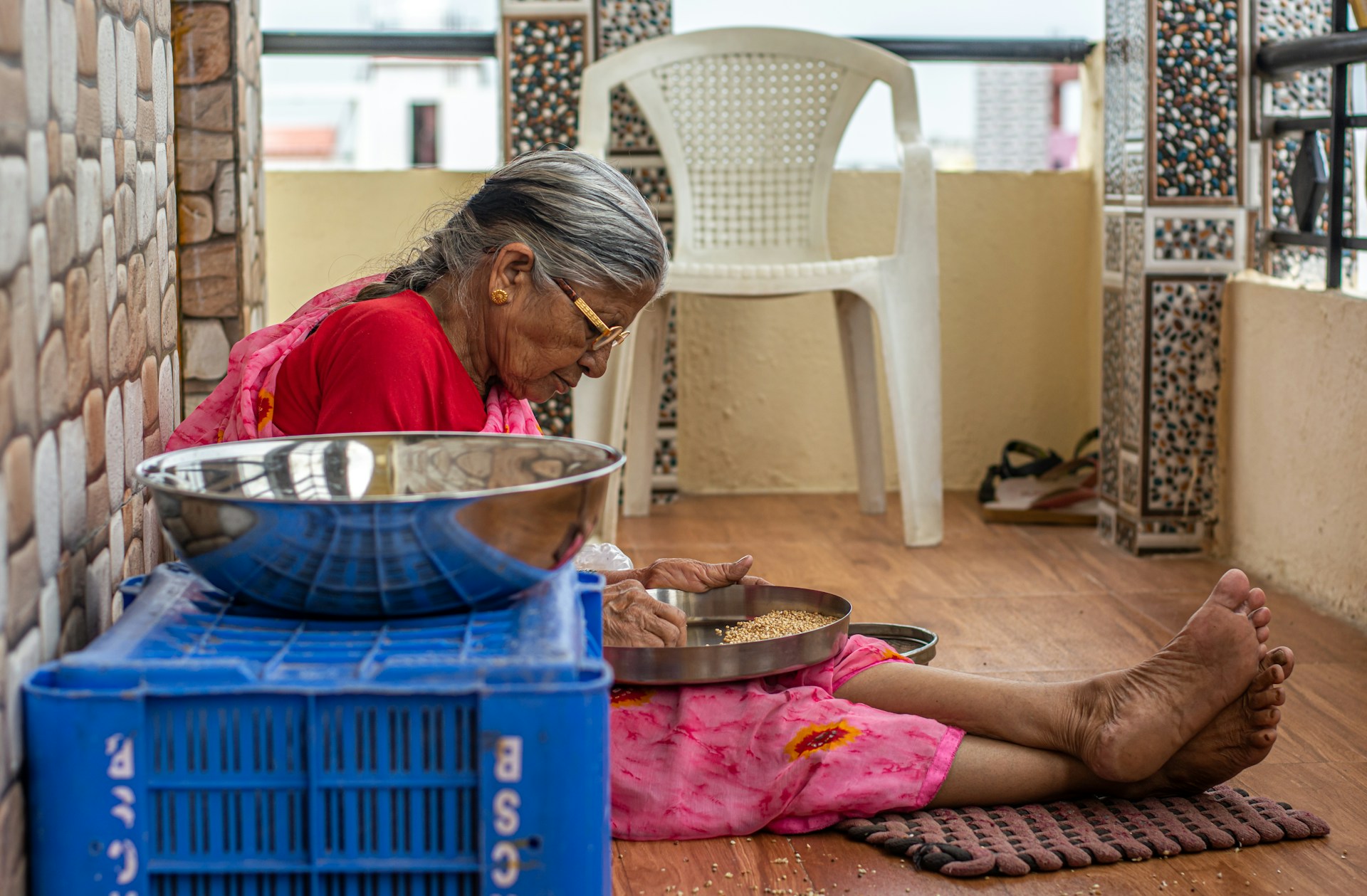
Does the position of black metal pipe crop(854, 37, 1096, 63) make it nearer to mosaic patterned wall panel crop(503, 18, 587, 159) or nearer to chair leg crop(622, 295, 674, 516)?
mosaic patterned wall panel crop(503, 18, 587, 159)

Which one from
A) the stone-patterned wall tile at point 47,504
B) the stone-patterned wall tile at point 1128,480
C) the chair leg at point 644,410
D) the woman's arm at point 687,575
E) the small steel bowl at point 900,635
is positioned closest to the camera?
the stone-patterned wall tile at point 47,504

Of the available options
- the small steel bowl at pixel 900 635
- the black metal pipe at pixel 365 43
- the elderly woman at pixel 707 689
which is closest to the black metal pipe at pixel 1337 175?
the small steel bowl at pixel 900 635

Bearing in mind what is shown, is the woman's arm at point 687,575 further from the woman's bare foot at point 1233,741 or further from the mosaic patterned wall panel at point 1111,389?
the mosaic patterned wall panel at point 1111,389

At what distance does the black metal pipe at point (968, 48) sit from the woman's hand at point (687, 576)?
2.20 meters

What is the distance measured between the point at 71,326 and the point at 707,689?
0.82 m

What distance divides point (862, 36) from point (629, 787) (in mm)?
2566

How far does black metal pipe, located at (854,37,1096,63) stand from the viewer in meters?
3.65

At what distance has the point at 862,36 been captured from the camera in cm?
365

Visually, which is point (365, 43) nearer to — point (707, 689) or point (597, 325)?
point (597, 325)

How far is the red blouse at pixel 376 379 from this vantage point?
56.6 inches

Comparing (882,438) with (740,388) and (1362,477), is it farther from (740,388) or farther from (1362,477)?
(1362,477)

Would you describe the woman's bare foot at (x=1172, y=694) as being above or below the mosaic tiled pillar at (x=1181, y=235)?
below

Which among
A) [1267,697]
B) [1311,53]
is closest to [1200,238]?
[1311,53]

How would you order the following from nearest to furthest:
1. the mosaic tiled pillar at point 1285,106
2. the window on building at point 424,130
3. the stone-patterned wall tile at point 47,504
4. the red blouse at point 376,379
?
the stone-patterned wall tile at point 47,504, the red blouse at point 376,379, the mosaic tiled pillar at point 1285,106, the window on building at point 424,130
